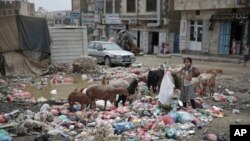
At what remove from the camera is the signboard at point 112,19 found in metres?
45.0

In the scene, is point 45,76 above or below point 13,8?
below

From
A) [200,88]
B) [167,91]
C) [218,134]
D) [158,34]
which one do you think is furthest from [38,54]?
[158,34]

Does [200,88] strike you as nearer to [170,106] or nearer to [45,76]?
[170,106]

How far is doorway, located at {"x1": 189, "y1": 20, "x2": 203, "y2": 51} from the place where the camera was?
32.1 meters

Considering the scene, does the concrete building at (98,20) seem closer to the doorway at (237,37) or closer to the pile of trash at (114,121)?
the doorway at (237,37)

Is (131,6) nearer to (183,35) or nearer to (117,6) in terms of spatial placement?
(117,6)

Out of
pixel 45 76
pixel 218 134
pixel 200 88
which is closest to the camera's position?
pixel 218 134

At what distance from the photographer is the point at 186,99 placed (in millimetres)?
9828

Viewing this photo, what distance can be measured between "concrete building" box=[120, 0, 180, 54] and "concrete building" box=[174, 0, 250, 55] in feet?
9.12

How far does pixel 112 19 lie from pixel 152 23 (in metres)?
8.74

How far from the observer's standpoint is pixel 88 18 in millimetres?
47031

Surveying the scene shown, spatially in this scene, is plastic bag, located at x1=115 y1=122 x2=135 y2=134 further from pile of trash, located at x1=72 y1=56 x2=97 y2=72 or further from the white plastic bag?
pile of trash, located at x1=72 y1=56 x2=97 y2=72

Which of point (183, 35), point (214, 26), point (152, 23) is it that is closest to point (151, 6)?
point (152, 23)

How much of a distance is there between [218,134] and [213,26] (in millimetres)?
23348
